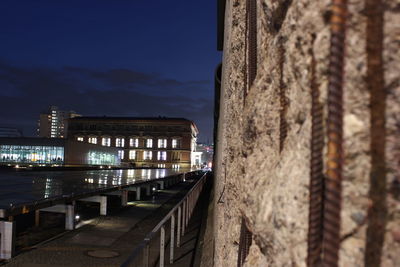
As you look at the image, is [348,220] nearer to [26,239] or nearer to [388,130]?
[388,130]

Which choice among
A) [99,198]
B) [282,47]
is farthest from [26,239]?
[282,47]

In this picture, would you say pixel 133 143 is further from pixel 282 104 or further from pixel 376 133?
pixel 376 133

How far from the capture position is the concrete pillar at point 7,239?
8609mm

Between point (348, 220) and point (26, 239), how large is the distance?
1143 centimetres

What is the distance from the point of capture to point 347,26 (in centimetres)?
118

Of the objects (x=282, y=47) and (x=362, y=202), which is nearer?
(x=362, y=202)

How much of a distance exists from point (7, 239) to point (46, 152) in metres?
61.0

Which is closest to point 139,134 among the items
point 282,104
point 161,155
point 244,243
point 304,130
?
point 161,155

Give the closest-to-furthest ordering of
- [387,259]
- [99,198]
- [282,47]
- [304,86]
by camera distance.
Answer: [387,259], [304,86], [282,47], [99,198]

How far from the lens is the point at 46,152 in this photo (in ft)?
215

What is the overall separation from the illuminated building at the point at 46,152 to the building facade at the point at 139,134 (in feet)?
139

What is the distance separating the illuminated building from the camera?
63.3m

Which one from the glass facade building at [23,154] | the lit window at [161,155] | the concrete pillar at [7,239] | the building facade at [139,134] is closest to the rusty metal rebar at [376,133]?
the concrete pillar at [7,239]

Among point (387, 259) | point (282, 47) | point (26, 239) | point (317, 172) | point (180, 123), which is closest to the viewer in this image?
point (387, 259)
